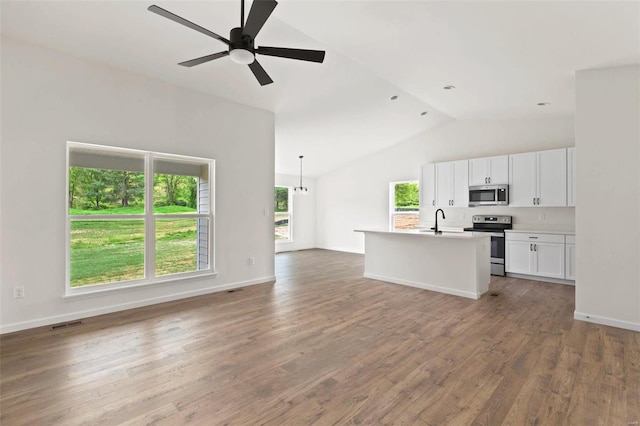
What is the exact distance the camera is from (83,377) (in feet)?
7.84

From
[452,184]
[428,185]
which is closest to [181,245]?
[428,185]

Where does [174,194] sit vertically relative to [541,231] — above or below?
above

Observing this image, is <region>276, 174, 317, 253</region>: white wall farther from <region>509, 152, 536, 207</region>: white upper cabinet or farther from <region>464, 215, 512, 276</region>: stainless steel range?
<region>509, 152, 536, 207</region>: white upper cabinet

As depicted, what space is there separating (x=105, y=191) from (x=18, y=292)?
1.37m

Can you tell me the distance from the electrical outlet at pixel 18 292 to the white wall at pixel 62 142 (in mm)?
40

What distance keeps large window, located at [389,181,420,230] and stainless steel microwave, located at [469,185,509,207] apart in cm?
158

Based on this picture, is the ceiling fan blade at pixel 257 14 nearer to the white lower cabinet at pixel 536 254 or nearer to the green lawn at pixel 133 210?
the green lawn at pixel 133 210

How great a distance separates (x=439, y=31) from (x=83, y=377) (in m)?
4.37

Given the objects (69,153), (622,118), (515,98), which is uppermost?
(515,98)

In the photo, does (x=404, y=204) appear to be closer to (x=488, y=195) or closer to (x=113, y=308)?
(x=488, y=195)

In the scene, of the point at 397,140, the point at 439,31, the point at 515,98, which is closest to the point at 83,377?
the point at 439,31

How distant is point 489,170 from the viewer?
20.6 ft

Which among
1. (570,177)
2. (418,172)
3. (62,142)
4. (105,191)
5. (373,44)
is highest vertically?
(373,44)

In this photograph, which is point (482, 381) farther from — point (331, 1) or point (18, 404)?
point (331, 1)
